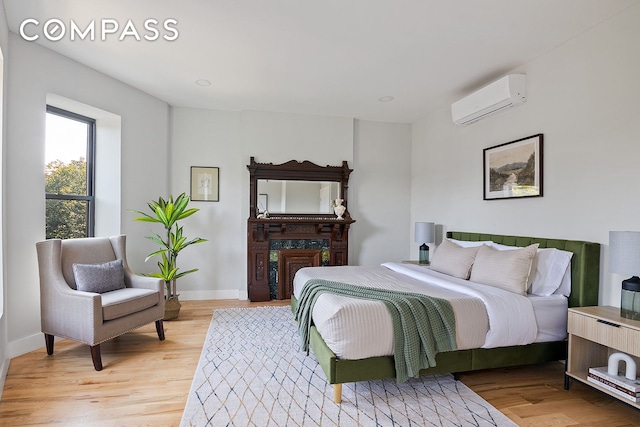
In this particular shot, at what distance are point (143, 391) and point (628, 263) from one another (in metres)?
3.32

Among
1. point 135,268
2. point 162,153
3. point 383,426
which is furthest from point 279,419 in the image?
point 162,153

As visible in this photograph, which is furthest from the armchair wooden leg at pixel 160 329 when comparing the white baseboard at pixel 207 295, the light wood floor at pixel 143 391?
the white baseboard at pixel 207 295

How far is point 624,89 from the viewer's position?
247 cm

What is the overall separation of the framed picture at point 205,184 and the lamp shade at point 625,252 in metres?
4.39

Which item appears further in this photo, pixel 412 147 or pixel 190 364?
pixel 412 147

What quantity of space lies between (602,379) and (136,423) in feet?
9.58

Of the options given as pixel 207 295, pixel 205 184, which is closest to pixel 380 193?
pixel 205 184

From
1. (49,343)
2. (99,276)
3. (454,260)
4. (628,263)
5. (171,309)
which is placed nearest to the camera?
(628,263)

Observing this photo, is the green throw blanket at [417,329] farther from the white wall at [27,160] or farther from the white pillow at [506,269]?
the white wall at [27,160]

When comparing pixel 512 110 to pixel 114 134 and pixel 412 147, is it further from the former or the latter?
pixel 114 134

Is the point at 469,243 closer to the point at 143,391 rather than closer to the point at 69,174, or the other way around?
the point at 143,391

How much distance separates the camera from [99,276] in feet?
10.1

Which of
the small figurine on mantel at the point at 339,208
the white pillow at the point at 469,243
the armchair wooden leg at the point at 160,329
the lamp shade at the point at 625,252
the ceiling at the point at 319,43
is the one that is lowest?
the armchair wooden leg at the point at 160,329

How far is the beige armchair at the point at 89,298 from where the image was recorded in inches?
105
